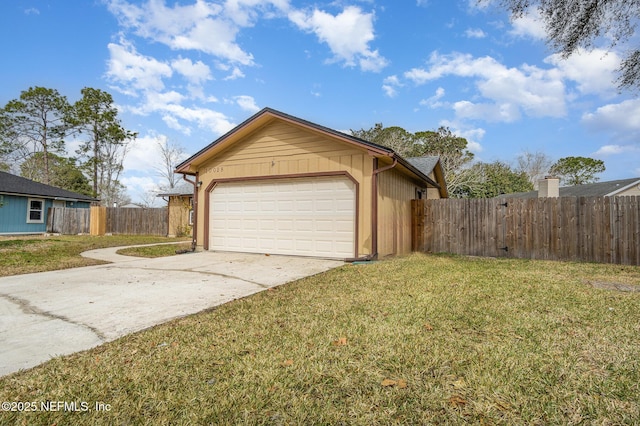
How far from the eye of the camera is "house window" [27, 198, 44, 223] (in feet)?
61.7

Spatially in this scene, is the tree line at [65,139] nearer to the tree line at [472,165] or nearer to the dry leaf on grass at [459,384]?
the tree line at [472,165]

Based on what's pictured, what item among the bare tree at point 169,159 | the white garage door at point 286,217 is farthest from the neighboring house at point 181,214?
the bare tree at point 169,159

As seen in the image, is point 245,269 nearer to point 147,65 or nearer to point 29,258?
point 29,258

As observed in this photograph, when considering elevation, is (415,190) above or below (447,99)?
below

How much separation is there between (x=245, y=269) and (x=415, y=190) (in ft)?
25.0

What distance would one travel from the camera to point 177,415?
1714 mm

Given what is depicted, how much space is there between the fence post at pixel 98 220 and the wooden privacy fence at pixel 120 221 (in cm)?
21

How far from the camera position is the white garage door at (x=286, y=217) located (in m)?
8.26

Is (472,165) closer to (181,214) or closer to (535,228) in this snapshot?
(535,228)

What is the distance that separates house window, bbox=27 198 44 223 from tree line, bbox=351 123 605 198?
2419 centimetres

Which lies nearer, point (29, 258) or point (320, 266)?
point (320, 266)

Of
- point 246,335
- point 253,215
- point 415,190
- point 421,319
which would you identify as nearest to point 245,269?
point 253,215

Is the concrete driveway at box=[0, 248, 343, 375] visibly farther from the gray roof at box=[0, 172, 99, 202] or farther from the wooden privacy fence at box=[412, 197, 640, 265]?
the gray roof at box=[0, 172, 99, 202]

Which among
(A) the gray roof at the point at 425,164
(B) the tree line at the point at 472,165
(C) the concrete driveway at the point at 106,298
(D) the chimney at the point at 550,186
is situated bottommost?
(C) the concrete driveway at the point at 106,298
